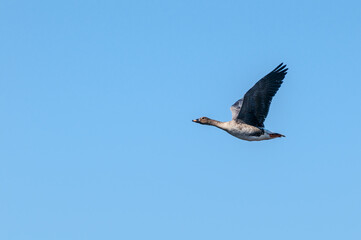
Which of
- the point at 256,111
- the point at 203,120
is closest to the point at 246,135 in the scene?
the point at 256,111

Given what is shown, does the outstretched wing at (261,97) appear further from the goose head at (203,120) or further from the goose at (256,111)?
the goose head at (203,120)

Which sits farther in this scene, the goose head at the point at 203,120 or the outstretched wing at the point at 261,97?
the goose head at the point at 203,120

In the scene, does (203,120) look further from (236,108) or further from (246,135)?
(246,135)

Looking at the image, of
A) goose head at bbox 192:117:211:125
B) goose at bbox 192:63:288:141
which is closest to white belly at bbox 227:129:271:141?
goose at bbox 192:63:288:141

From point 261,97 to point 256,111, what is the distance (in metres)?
1.00

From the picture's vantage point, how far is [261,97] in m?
69.5

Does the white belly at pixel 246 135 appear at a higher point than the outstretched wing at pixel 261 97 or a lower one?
lower

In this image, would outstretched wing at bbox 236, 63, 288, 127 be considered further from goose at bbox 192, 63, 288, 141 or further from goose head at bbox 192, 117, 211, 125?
goose head at bbox 192, 117, 211, 125

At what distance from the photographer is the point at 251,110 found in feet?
230

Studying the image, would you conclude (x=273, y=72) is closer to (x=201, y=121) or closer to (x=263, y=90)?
(x=263, y=90)

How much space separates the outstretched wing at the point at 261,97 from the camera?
6931 centimetres

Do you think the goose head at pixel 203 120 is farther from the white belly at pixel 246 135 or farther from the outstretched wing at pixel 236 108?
the white belly at pixel 246 135

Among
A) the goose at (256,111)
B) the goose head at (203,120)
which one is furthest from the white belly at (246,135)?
the goose head at (203,120)

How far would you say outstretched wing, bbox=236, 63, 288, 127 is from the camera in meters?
69.3
